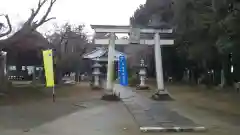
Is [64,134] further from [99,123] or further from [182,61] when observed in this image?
[182,61]

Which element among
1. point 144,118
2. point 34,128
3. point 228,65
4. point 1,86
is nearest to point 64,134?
point 34,128

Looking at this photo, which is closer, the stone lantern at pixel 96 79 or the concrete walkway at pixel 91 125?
the concrete walkway at pixel 91 125

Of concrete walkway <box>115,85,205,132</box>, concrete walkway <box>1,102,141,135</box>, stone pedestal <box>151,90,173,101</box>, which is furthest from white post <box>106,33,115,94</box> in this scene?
concrete walkway <box>115,85,205,132</box>

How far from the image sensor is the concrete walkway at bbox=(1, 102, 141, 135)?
39.1 feet

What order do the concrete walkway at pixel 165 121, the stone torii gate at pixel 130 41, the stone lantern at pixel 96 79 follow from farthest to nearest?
the stone lantern at pixel 96 79 < the stone torii gate at pixel 130 41 < the concrete walkway at pixel 165 121

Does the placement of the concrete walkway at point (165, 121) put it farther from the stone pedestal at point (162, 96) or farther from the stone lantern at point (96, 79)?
the stone lantern at point (96, 79)

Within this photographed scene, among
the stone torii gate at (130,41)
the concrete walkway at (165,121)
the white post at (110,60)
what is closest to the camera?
the concrete walkway at (165,121)

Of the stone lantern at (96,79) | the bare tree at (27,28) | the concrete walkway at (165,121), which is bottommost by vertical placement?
the concrete walkway at (165,121)

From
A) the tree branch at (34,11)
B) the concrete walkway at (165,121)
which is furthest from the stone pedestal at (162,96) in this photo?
the tree branch at (34,11)

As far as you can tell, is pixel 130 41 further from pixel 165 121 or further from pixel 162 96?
pixel 165 121

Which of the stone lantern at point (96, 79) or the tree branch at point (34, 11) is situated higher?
the tree branch at point (34, 11)

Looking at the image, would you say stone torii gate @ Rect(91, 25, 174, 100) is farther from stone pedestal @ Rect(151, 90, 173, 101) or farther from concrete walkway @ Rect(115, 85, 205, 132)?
concrete walkway @ Rect(115, 85, 205, 132)

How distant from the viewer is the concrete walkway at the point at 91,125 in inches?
469

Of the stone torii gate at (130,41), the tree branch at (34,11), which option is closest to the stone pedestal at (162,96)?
the stone torii gate at (130,41)
